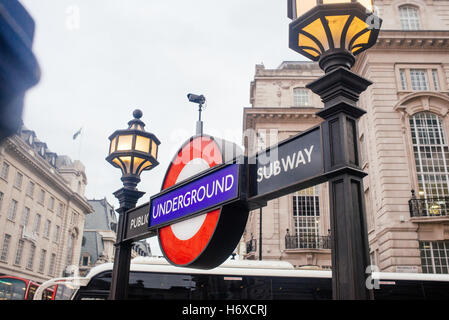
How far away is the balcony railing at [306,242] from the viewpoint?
29.2m

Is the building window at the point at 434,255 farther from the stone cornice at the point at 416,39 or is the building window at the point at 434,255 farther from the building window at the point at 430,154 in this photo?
the stone cornice at the point at 416,39

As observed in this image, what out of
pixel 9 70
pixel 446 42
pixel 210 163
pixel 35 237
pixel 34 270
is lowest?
pixel 9 70

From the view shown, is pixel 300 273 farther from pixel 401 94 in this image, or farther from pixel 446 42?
pixel 446 42

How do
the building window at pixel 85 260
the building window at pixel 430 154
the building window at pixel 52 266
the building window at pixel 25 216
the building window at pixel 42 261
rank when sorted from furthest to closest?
the building window at pixel 85 260 → the building window at pixel 52 266 → the building window at pixel 42 261 → the building window at pixel 25 216 → the building window at pixel 430 154

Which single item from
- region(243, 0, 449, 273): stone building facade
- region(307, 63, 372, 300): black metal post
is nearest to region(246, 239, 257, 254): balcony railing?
region(243, 0, 449, 273): stone building facade

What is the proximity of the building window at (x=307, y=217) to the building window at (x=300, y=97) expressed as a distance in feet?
24.7

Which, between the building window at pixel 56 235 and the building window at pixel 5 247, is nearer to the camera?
the building window at pixel 5 247

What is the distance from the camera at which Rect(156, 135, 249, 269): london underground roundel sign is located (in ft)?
8.70

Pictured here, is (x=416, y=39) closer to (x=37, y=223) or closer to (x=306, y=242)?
(x=306, y=242)

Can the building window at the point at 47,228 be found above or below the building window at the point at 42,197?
below

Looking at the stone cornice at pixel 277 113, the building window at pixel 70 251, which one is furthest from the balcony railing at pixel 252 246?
the building window at pixel 70 251

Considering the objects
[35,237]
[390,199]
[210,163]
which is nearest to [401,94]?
[390,199]
